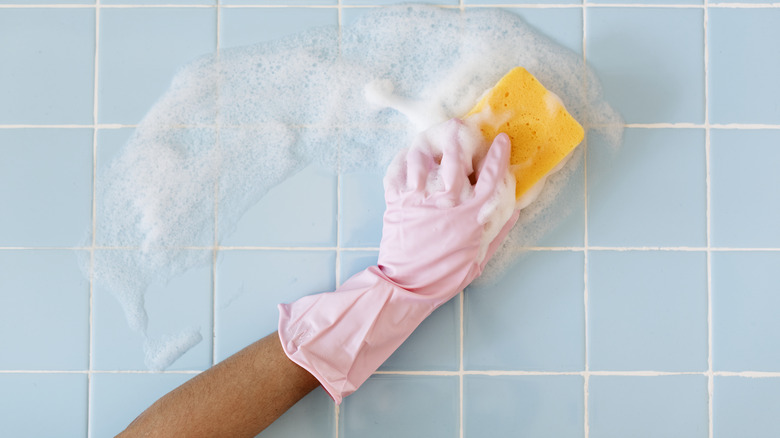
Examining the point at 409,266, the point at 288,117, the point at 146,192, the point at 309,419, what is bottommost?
the point at 309,419

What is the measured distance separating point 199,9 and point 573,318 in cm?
72

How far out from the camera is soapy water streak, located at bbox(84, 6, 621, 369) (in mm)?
832

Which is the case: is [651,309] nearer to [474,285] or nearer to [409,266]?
[474,285]

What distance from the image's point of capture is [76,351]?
0.83 metres

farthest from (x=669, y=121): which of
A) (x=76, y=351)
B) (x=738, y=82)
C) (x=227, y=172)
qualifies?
(x=76, y=351)

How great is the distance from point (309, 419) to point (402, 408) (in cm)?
14

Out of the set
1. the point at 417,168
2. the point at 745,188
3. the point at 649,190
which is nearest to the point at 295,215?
the point at 417,168

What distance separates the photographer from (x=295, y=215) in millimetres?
833

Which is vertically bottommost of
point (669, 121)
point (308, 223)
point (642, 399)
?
point (642, 399)

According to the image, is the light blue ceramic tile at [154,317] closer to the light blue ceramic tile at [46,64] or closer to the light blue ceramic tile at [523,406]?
the light blue ceramic tile at [46,64]

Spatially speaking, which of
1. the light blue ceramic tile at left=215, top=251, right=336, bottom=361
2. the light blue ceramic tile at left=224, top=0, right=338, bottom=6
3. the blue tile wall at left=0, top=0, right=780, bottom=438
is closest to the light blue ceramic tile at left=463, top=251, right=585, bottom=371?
the blue tile wall at left=0, top=0, right=780, bottom=438

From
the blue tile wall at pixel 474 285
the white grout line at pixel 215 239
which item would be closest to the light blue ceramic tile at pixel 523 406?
the blue tile wall at pixel 474 285

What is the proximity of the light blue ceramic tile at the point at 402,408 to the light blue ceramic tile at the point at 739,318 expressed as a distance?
1.30 feet

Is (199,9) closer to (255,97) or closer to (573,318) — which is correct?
(255,97)
